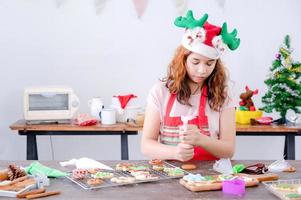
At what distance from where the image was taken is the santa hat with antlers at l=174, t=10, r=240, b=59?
2.26 metres

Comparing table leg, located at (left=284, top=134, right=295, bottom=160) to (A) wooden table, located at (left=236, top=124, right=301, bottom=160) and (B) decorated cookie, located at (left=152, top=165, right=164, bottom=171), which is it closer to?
(A) wooden table, located at (left=236, top=124, right=301, bottom=160)

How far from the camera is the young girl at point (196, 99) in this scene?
2.27m

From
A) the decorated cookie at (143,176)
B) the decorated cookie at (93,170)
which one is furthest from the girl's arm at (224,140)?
the decorated cookie at (93,170)

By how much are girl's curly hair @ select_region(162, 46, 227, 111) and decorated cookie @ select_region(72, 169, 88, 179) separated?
0.71 meters

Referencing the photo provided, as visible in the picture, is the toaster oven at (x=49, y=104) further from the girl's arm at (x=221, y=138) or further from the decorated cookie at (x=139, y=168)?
the decorated cookie at (x=139, y=168)

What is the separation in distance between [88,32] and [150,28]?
484 millimetres

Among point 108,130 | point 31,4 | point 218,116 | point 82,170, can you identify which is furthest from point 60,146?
point 82,170

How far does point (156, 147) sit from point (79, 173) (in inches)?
18.9

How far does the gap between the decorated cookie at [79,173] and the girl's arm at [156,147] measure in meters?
0.41

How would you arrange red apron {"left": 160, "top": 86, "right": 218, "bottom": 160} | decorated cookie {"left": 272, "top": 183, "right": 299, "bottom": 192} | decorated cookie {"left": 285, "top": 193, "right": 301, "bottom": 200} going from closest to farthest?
decorated cookie {"left": 285, "top": 193, "right": 301, "bottom": 200}
decorated cookie {"left": 272, "top": 183, "right": 299, "bottom": 192}
red apron {"left": 160, "top": 86, "right": 218, "bottom": 160}

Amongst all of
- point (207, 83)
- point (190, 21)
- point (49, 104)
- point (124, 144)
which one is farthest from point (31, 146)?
point (190, 21)

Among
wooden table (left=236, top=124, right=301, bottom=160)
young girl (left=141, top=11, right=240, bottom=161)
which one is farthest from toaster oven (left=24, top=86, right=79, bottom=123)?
young girl (left=141, top=11, right=240, bottom=161)

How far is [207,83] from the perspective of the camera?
8.03 feet

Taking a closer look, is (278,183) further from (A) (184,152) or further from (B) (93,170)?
(B) (93,170)
